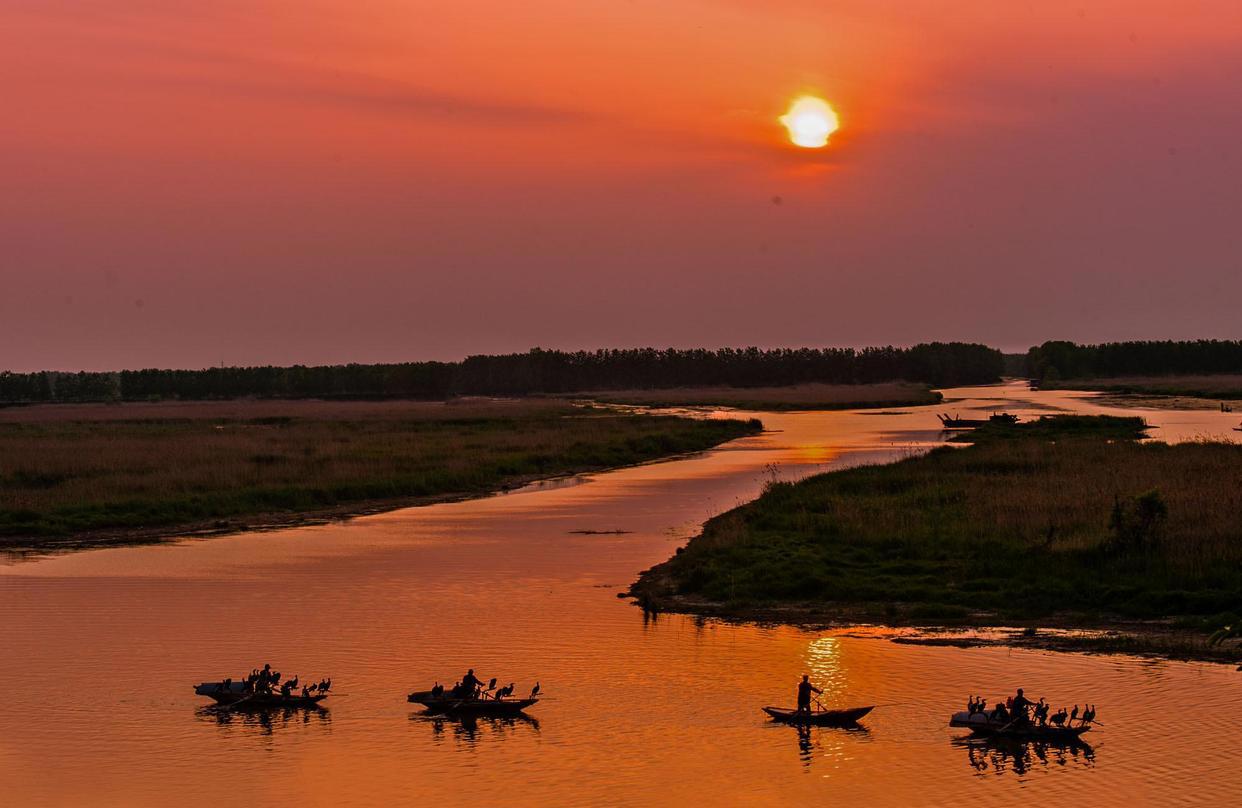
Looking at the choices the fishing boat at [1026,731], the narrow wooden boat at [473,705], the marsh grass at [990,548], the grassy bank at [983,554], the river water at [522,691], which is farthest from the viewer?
the marsh grass at [990,548]

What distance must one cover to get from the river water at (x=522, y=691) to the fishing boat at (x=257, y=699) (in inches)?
14.5

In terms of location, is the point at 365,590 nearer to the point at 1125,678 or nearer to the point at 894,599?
the point at 894,599

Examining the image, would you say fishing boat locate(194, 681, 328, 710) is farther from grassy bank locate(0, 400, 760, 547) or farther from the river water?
grassy bank locate(0, 400, 760, 547)

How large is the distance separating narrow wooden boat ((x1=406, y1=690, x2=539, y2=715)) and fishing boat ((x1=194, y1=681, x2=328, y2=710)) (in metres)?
1.93

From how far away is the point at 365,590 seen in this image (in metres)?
35.8

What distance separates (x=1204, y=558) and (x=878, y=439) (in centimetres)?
7169

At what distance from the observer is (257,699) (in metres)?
23.6

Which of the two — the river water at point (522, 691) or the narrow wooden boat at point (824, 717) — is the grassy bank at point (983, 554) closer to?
the river water at point (522, 691)

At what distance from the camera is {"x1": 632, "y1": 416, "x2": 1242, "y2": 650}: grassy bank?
100 feet

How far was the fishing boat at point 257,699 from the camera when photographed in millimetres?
23562

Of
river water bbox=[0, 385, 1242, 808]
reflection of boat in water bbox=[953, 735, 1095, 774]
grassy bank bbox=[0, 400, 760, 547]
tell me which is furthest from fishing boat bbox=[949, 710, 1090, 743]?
grassy bank bbox=[0, 400, 760, 547]

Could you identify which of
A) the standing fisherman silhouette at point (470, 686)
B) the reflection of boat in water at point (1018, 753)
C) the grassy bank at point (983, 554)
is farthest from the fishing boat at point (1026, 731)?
the grassy bank at point (983, 554)

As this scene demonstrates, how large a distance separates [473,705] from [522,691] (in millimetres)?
1572

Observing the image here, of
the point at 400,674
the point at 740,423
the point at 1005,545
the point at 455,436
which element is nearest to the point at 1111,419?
the point at 740,423
